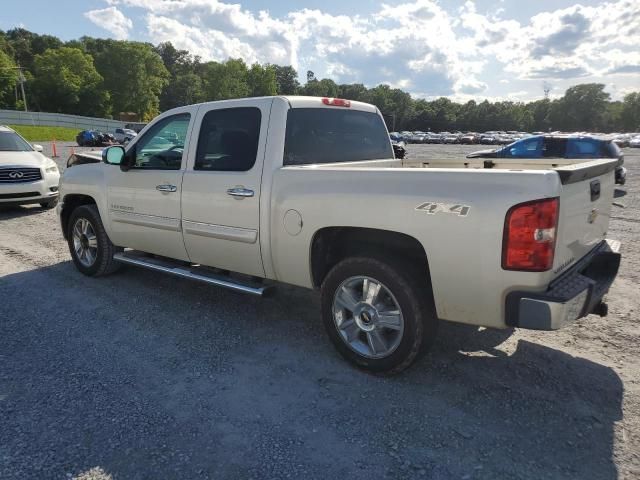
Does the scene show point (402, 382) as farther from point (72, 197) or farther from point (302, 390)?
point (72, 197)

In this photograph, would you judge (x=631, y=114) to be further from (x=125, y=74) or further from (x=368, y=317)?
(x=368, y=317)

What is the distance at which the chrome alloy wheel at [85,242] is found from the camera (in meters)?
5.60

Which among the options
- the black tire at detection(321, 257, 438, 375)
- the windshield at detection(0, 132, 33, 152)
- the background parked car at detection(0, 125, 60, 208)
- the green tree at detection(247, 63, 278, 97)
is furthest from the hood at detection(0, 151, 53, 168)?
the green tree at detection(247, 63, 278, 97)

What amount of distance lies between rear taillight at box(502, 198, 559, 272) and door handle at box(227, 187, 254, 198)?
6.63 feet

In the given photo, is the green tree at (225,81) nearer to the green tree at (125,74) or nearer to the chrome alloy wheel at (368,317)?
the green tree at (125,74)

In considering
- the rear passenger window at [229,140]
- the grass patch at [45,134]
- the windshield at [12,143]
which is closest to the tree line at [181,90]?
the grass patch at [45,134]

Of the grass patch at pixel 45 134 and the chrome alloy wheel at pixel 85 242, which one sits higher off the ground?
the grass patch at pixel 45 134

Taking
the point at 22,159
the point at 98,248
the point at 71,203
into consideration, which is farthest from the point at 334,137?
the point at 22,159

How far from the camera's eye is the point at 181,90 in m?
111

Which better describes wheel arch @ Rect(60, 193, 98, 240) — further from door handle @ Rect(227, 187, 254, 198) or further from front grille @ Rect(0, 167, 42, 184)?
front grille @ Rect(0, 167, 42, 184)

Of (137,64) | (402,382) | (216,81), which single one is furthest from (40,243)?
(216,81)

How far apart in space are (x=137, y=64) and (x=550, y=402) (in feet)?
317

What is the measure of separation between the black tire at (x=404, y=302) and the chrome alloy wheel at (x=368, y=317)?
4 centimetres

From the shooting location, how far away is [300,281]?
375 centimetres
